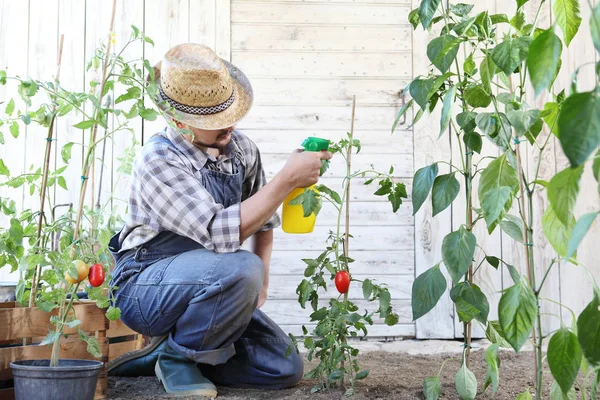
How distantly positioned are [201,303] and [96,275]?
38cm

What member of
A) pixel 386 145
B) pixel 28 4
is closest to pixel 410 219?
pixel 386 145

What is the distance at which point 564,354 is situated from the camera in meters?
1.20

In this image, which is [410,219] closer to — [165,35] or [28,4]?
[165,35]

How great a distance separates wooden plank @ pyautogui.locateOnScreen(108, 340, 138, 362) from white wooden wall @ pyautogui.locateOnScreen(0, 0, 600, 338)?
752mm

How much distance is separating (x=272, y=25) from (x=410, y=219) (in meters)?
1.08

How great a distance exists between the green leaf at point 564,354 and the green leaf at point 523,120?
0.36 metres

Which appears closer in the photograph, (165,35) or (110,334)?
(110,334)

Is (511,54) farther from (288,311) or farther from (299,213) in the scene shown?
(288,311)

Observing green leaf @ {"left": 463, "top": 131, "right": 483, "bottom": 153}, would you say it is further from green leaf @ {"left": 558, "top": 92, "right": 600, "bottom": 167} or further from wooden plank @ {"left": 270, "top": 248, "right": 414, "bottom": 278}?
wooden plank @ {"left": 270, "top": 248, "right": 414, "bottom": 278}

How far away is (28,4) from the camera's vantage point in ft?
10.3

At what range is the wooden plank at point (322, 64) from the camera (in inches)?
125

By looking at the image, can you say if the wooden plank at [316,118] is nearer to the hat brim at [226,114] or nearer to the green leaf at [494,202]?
the hat brim at [226,114]

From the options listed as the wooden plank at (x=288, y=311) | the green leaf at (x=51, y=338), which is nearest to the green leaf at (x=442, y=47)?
the green leaf at (x=51, y=338)

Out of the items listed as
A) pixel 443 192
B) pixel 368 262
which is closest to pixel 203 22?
pixel 368 262
